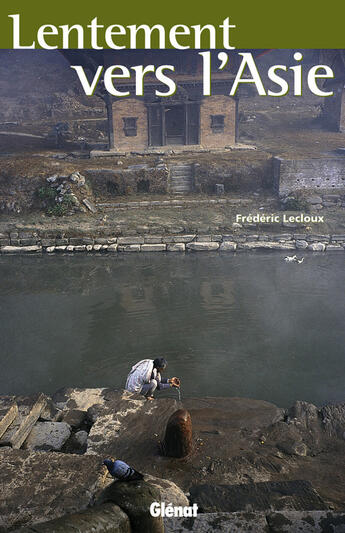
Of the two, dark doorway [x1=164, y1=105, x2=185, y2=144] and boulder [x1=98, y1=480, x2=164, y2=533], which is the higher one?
dark doorway [x1=164, y1=105, x2=185, y2=144]

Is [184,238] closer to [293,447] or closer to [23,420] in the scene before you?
[293,447]

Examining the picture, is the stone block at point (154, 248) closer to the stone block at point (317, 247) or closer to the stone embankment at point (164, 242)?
the stone embankment at point (164, 242)

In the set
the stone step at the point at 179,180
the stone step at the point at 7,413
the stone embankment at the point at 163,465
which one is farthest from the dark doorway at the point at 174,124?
the stone step at the point at 7,413

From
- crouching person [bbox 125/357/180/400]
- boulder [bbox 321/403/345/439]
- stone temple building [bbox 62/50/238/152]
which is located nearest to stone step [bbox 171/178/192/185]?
stone temple building [bbox 62/50/238/152]

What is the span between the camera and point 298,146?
77.3 feet

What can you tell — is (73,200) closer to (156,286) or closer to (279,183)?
(156,286)

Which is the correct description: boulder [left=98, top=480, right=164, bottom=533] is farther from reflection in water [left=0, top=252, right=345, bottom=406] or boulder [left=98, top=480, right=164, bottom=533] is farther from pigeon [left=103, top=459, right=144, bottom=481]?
reflection in water [left=0, top=252, right=345, bottom=406]

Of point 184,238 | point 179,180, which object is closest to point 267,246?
point 184,238

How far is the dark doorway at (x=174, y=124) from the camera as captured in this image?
25516mm

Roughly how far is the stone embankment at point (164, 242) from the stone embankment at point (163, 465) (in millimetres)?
8496

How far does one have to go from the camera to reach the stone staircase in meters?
19.3

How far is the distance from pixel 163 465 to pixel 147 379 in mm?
1822

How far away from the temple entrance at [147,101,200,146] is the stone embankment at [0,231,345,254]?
1177 centimetres

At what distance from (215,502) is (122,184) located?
16483 millimetres
